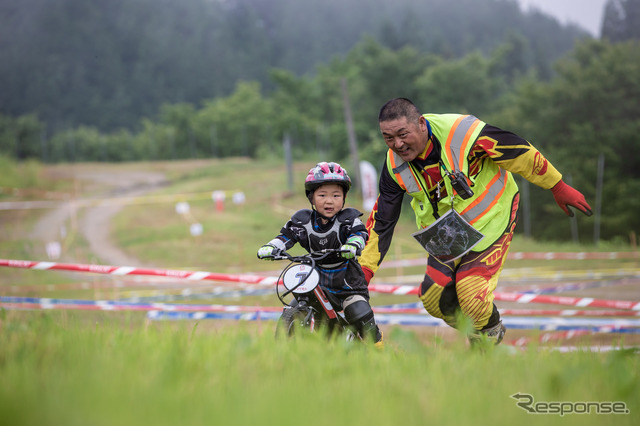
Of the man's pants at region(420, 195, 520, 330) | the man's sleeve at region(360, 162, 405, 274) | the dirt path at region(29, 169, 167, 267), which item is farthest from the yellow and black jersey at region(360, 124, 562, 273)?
the dirt path at region(29, 169, 167, 267)

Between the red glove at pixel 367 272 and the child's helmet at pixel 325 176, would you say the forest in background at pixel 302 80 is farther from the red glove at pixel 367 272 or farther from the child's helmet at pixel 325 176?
the child's helmet at pixel 325 176

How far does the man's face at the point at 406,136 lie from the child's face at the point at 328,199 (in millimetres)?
596

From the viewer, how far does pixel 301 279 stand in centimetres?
412

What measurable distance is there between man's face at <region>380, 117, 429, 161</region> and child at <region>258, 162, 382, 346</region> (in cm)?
47

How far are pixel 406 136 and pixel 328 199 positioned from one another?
0.79 metres

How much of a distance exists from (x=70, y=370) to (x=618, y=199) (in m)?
35.0

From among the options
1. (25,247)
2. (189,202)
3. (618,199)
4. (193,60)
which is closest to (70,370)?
(25,247)

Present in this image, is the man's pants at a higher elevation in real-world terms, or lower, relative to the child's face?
lower

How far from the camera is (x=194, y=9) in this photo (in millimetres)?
171125

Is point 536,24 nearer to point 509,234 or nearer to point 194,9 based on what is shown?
point 194,9

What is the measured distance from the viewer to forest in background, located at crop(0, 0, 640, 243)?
40.1 metres

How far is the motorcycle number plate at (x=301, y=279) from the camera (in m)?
4.10

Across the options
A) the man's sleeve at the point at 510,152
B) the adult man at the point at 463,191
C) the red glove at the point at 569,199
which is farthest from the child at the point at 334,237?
the red glove at the point at 569,199

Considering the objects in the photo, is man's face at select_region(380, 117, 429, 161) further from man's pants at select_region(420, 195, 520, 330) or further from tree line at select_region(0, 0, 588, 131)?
tree line at select_region(0, 0, 588, 131)
